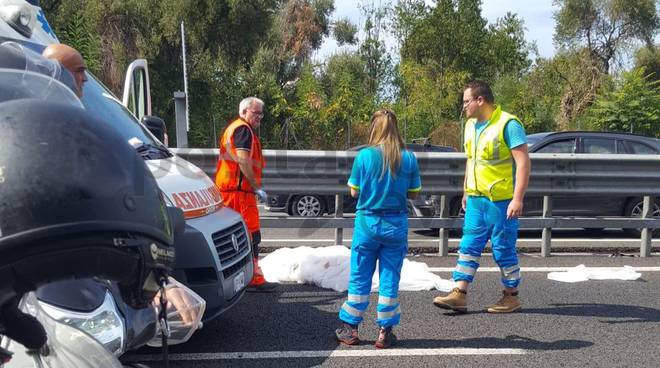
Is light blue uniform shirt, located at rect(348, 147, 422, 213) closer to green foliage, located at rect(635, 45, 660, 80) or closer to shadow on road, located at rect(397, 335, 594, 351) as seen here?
shadow on road, located at rect(397, 335, 594, 351)

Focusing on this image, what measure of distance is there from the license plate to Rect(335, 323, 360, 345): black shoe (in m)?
0.78

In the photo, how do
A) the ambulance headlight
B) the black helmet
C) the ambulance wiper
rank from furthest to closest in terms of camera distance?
the ambulance wiper → the ambulance headlight → the black helmet

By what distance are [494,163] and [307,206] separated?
6568mm

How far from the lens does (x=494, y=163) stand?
5.75 meters

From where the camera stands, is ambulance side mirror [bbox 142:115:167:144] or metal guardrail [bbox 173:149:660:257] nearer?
ambulance side mirror [bbox 142:115:167:144]

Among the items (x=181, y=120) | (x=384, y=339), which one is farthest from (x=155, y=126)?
(x=181, y=120)

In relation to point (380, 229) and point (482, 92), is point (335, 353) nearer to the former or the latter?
point (380, 229)

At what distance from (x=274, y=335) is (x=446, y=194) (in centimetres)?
377

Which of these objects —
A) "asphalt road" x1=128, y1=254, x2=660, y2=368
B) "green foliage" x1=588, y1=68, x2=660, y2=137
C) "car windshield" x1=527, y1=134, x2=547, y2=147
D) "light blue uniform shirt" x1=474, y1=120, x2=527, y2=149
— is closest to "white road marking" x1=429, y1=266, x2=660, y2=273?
"asphalt road" x1=128, y1=254, x2=660, y2=368

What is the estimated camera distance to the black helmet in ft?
4.26

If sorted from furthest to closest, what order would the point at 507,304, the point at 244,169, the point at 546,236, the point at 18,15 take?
the point at 546,236, the point at 244,169, the point at 507,304, the point at 18,15

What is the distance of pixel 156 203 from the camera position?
159cm

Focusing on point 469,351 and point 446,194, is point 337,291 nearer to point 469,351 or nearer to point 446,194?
point 469,351

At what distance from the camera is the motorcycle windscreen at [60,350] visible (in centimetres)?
152
